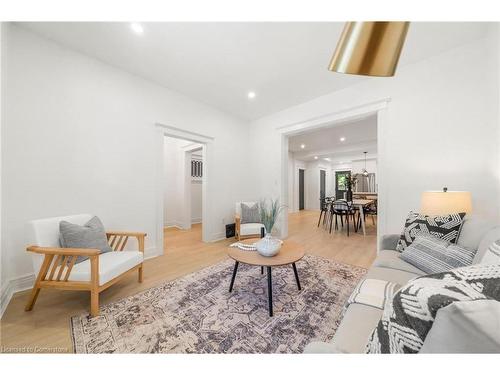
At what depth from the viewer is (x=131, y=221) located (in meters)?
2.69

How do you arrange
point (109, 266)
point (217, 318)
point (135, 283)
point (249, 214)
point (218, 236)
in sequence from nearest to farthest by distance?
point (217, 318) → point (109, 266) → point (135, 283) → point (249, 214) → point (218, 236)

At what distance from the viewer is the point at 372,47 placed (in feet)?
1.63

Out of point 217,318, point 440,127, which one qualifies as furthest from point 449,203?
point 217,318

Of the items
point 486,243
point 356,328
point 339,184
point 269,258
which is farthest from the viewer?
point 339,184

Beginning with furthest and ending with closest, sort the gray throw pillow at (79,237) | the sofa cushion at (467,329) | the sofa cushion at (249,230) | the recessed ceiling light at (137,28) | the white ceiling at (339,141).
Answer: the white ceiling at (339,141)
the sofa cushion at (249,230)
the recessed ceiling light at (137,28)
the gray throw pillow at (79,237)
the sofa cushion at (467,329)

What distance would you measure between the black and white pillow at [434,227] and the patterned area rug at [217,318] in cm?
74

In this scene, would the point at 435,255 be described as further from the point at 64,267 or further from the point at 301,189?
the point at 301,189

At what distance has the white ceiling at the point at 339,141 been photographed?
4.76m

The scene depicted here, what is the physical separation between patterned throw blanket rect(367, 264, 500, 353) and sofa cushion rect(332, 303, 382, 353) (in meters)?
0.29

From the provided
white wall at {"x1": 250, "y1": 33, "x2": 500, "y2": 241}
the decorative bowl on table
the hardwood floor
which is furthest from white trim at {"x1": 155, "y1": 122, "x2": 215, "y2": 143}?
white wall at {"x1": 250, "y1": 33, "x2": 500, "y2": 241}

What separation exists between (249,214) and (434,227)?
2.65m

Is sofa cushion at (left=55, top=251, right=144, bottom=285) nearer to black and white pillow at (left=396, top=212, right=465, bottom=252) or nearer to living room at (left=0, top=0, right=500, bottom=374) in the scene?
living room at (left=0, top=0, right=500, bottom=374)

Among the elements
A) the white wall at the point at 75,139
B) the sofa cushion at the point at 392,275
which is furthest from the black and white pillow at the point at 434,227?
the white wall at the point at 75,139

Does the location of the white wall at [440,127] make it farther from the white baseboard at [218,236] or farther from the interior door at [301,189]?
the interior door at [301,189]
